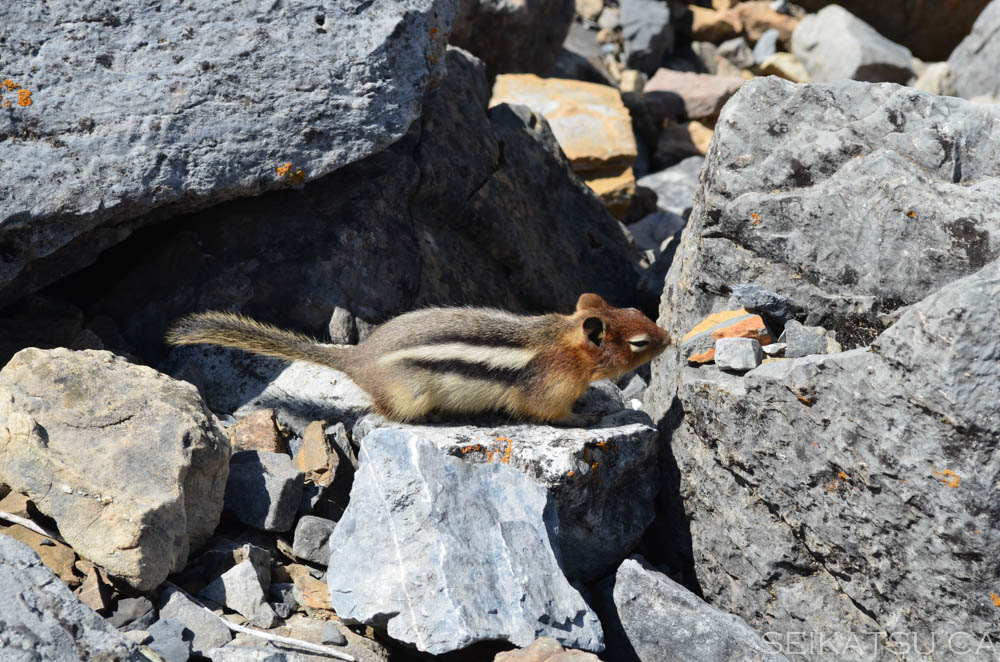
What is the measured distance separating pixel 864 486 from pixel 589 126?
22.8 ft

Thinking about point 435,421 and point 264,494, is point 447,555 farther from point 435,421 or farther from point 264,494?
Result: point 435,421

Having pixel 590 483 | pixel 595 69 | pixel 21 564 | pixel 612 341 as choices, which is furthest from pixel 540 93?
pixel 21 564

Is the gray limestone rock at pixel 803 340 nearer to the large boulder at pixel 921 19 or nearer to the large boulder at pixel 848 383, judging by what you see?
the large boulder at pixel 848 383

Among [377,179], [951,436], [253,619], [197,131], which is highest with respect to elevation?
[197,131]

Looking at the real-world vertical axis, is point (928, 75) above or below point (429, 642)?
above

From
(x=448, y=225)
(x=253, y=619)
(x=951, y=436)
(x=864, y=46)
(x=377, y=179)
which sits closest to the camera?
(x=951, y=436)

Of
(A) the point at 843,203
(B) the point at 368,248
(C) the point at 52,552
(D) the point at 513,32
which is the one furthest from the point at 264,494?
(D) the point at 513,32

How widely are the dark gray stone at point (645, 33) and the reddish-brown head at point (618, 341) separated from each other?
9.65 meters

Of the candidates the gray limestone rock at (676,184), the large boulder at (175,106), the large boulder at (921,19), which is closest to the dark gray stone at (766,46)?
the large boulder at (921,19)

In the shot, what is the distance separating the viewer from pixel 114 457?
4.46 meters

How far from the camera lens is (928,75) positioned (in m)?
15.5

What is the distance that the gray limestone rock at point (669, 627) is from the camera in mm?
4668

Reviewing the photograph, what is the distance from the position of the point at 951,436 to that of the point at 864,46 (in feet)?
40.7

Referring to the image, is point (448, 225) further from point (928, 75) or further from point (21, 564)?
point (928, 75)
